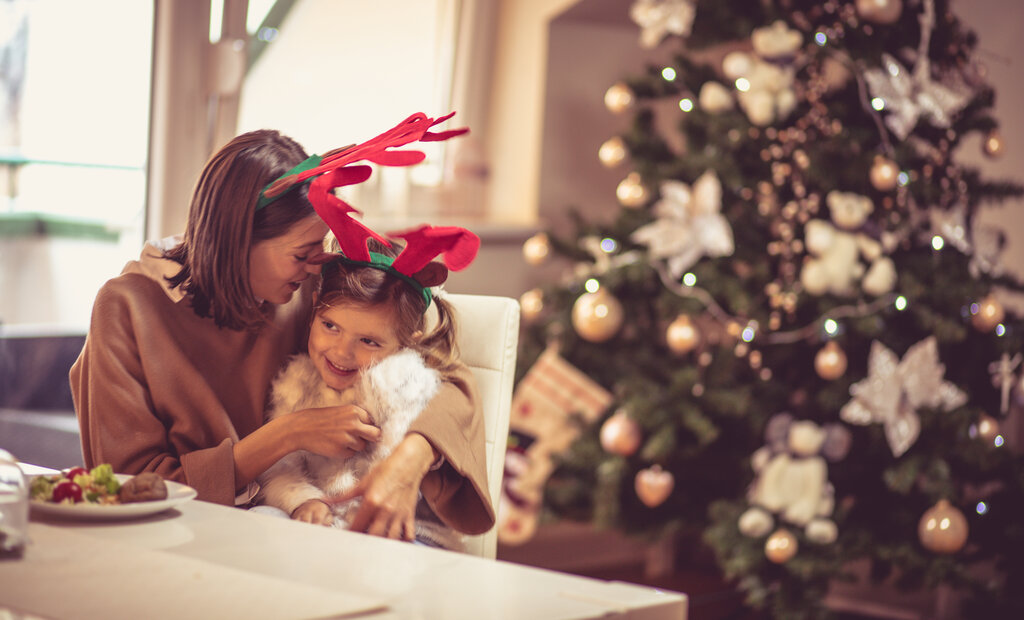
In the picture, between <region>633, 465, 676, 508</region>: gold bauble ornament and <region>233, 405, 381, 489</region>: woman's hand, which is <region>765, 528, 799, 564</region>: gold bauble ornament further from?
<region>233, 405, 381, 489</region>: woman's hand

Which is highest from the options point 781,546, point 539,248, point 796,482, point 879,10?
point 879,10

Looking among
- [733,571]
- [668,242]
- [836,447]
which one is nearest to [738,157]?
[668,242]

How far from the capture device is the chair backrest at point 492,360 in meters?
1.35

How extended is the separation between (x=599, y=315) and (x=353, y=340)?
1368mm

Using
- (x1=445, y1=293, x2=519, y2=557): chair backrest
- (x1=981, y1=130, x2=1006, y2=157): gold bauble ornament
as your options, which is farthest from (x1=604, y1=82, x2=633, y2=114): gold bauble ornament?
(x1=445, y1=293, x2=519, y2=557): chair backrest

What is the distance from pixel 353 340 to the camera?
1.13 metres

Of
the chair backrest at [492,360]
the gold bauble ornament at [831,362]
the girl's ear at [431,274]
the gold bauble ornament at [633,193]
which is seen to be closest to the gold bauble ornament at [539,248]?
the gold bauble ornament at [633,193]

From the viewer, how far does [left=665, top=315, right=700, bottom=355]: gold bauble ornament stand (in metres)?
2.39

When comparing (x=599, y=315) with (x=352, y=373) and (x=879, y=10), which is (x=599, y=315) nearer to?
(x=879, y=10)

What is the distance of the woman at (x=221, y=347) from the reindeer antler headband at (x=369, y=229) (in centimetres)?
3

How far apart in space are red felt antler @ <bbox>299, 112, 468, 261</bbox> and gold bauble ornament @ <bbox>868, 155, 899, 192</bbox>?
1.41 meters

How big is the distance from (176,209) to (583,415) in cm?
110

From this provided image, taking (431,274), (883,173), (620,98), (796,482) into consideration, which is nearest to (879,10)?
(883,173)

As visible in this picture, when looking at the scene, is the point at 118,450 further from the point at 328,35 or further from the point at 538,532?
the point at 538,532
